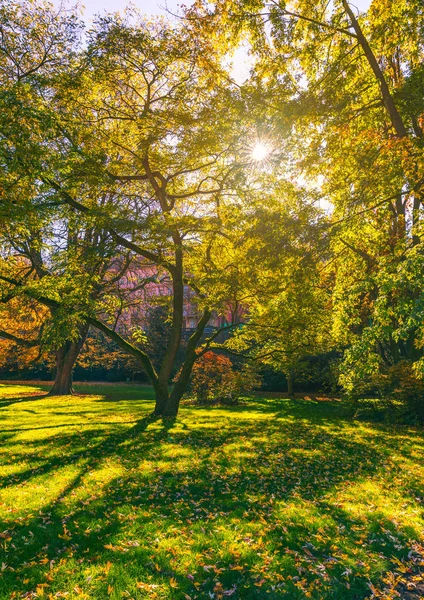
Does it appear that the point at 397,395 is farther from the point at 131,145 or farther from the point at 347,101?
the point at 131,145

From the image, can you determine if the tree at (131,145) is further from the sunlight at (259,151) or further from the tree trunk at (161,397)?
the sunlight at (259,151)

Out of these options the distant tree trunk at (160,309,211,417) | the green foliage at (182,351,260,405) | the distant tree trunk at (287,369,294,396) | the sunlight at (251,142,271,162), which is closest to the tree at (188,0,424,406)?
the sunlight at (251,142,271,162)

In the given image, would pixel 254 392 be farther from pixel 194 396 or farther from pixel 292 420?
pixel 292 420

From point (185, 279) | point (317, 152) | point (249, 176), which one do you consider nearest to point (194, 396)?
point (185, 279)

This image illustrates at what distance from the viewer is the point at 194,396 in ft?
72.4

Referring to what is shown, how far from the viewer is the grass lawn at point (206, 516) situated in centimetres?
379

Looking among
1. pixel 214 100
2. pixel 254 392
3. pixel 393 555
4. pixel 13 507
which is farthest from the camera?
pixel 254 392

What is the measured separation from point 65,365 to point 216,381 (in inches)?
372

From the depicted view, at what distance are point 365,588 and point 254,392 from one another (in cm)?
2299

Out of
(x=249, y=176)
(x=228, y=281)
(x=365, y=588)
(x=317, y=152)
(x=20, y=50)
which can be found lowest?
(x=365, y=588)

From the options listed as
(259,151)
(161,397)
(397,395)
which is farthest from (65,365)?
(397,395)

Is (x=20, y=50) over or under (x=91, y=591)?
over

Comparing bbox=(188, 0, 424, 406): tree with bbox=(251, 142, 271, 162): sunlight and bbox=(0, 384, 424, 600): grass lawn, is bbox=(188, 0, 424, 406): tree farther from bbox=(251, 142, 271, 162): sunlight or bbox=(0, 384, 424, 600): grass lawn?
bbox=(0, 384, 424, 600): grass lawn

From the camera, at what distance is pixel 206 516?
17.7 feet
